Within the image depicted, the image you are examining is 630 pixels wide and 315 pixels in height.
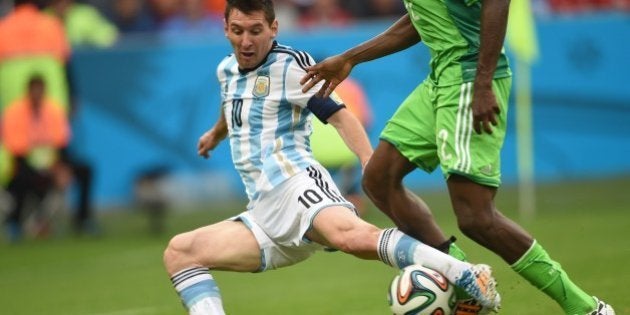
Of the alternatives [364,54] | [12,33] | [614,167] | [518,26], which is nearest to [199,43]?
[12,33]

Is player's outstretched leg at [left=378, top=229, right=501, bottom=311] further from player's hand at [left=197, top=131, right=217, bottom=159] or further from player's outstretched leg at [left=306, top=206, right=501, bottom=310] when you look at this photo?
player's hand at [left=197, top=131, right=217, bottom=159]

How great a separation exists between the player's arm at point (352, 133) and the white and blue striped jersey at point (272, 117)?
49 mm

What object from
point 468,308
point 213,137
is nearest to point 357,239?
point 468,308

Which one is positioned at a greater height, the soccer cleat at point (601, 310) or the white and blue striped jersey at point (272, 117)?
the white and blue striped jersey at point (272, 117)

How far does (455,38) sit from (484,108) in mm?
535

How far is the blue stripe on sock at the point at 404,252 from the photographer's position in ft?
23.0

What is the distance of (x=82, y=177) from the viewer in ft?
55.5

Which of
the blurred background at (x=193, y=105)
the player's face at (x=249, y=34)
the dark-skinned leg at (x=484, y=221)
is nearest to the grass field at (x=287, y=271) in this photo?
the blurred background at (x=193, y=105)

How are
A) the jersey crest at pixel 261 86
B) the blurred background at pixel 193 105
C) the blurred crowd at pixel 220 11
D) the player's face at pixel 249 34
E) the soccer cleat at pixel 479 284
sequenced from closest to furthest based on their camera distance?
the soccer cleat at pixel 479 284 < the player's face at pixel 249 34 < the jersey crest at pixel 261 86 < the blurred background at pixel 193 105 < the blurred crowd at pixel 220 11

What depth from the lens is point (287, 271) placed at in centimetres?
1295

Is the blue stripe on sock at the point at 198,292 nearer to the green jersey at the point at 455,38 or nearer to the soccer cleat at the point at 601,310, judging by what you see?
the green jersey at the point at 455,38

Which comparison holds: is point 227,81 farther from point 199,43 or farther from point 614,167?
point 614,167

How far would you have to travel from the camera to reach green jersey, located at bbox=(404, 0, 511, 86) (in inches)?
301

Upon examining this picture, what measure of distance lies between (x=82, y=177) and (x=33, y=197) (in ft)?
2.13
